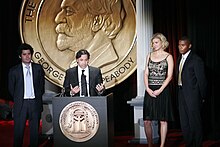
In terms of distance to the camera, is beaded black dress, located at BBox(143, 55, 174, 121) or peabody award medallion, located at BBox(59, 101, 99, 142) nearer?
peabody award medallion, located at BBox(59, 101, 99, 142)

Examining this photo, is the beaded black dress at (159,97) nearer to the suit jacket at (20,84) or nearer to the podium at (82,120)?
the podium at (82,120)

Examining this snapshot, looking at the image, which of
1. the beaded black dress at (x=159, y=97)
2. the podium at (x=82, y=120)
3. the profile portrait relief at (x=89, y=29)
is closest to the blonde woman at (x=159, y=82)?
the beaded black dress at (x=159, y=97)

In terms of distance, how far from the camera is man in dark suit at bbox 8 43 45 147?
15.5 feet

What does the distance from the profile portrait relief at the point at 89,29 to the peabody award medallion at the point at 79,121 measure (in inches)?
83.5

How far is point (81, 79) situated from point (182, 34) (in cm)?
243

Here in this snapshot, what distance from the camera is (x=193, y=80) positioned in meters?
4.86

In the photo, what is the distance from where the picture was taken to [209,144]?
5.54 metres

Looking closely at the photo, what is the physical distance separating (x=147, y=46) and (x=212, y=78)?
916 mm

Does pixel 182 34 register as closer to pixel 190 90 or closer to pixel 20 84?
pixel 190 90

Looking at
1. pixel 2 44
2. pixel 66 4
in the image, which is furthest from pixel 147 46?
pixel 2 44

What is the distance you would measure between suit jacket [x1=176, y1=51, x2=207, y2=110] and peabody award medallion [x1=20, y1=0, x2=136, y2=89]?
1.13 m

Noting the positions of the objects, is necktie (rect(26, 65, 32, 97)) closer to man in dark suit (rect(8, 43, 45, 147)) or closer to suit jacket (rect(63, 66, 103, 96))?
man in dark suit (rect(8, 43, 45, 147))

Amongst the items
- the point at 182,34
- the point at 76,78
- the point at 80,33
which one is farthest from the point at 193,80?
the point at 80,33

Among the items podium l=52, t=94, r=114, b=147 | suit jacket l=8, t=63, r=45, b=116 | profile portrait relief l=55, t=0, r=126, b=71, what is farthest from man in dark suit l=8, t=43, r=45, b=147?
profile portrait relief l=55, t=0, r=126, b=71
